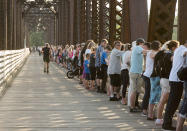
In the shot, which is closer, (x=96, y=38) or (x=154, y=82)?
(x=154, y=82)

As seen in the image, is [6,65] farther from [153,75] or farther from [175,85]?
[175,85]

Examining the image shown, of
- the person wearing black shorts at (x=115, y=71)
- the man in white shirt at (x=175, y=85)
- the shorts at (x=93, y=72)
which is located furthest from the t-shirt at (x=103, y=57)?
the man in white shirt at (x=175, y=85)

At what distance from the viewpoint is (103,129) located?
30.4 feet

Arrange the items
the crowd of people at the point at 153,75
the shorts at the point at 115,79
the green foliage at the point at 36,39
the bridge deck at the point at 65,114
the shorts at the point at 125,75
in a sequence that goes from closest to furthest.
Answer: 1. the crowd of people at the point at 153,75
2. the bridge deck at the point at 65,114
3. the shorts at the point at 125,75
4. the shorts at the point at 115,79
5. the green foliage at the point at 36,39

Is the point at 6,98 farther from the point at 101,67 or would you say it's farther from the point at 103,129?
the point at 103,129

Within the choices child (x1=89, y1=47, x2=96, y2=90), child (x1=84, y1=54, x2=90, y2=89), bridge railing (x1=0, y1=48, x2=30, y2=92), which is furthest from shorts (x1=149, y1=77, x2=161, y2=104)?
child (x1=84, y1=54, x2=90, y2=89)

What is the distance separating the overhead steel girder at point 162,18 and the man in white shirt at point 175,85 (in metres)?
1.33

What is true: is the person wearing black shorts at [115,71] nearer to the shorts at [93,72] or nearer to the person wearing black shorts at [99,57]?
the person wearing black shorts at [99,57]

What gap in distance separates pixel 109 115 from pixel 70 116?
798 mm

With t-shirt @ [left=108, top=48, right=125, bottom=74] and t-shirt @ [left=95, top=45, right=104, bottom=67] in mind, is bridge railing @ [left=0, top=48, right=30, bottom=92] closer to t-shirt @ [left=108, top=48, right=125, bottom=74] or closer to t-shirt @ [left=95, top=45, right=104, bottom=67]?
t-shirt @ [left=95, top=45, right=104, bottom=67]

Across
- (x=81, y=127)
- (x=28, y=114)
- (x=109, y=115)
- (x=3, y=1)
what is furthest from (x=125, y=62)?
(x=3, y=1)

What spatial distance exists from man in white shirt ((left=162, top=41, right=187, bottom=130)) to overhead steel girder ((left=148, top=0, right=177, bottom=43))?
1.33 m

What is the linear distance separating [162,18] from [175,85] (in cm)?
147

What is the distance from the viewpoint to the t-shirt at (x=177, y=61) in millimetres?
8367
